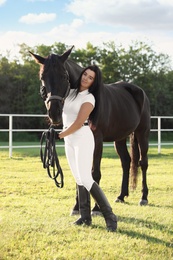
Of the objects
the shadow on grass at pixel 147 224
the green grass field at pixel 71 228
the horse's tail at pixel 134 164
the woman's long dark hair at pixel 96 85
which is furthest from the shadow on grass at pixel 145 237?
the horse's tail at pixel 134 164

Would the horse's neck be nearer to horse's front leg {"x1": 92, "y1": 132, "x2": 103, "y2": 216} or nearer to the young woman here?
the young woman

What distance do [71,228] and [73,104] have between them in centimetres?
119

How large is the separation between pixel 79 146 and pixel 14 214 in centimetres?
144

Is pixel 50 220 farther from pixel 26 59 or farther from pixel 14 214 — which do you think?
pixel 26 59

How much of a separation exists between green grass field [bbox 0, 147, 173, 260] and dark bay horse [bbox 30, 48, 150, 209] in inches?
22.4

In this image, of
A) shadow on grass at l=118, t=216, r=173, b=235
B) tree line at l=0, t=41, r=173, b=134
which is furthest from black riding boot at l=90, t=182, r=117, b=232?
tree line at l=0, t=41, r=173, b=134

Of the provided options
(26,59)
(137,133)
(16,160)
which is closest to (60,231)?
(137,133)

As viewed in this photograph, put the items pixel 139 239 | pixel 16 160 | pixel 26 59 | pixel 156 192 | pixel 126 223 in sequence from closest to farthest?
pixel 139 239
pixel 126 223
pixel 156 192
pixel 16 160
pixel 26 59

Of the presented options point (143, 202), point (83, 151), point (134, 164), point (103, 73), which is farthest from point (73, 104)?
point (103, 73)

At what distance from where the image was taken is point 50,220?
174 inches

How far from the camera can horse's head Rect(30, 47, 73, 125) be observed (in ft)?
12.6

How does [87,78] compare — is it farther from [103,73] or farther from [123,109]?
[103,73]

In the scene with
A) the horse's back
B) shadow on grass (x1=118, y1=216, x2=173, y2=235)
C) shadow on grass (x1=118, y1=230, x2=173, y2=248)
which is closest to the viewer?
shadow on grass (x1=118, y1=230, x2=173, y2=248)

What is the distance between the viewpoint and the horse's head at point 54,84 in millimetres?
3846
